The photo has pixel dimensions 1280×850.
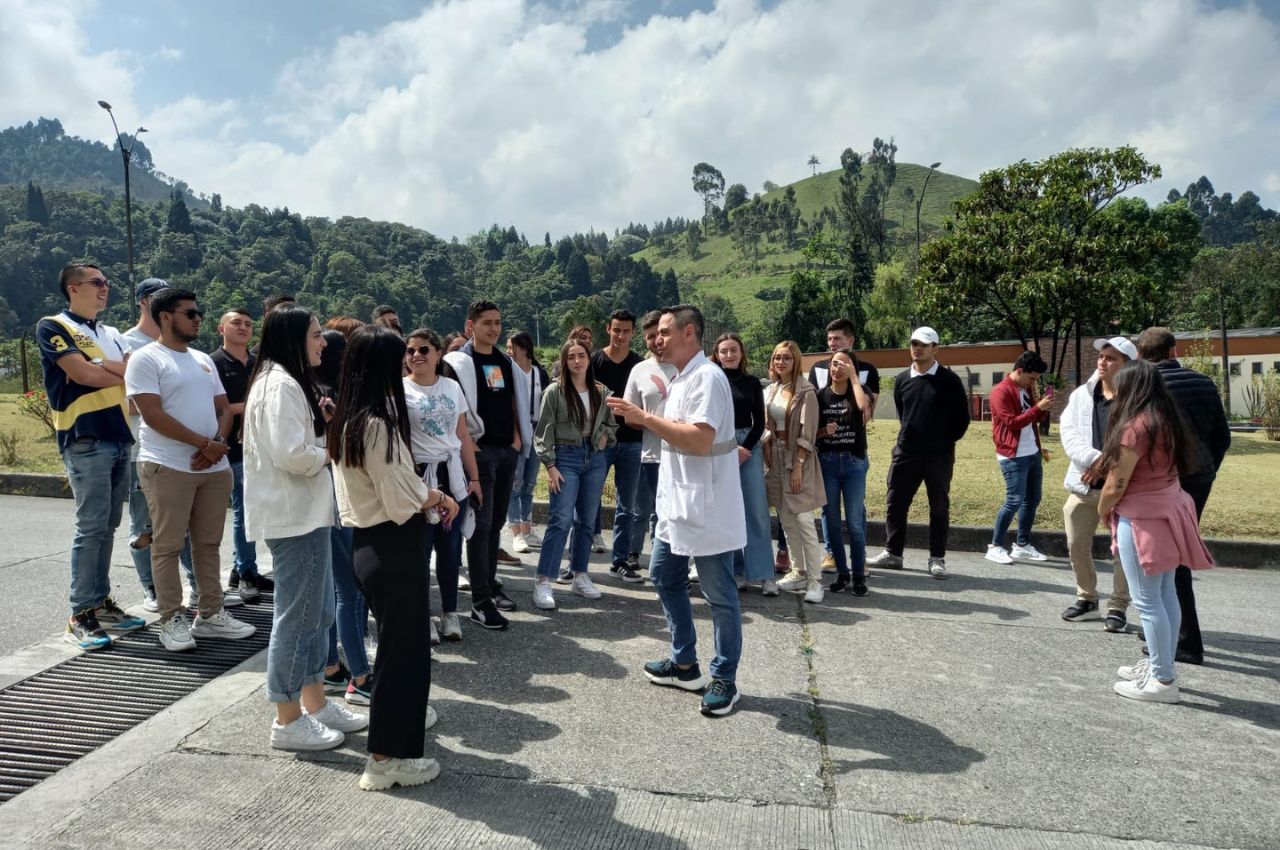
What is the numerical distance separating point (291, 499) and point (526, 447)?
8.74 ft

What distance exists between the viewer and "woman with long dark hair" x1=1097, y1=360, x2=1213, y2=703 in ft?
13.5

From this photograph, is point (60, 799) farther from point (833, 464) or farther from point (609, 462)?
point (833, 464)

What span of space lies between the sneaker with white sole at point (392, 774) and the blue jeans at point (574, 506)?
8.23 feet

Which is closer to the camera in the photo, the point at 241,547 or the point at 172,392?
the point at 172,392

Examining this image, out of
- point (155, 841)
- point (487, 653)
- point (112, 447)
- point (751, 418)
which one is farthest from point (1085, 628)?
point (112, 447)

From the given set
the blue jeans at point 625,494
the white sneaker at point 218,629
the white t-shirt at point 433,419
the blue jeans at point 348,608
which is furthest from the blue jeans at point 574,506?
the white sneaker at point 218,629

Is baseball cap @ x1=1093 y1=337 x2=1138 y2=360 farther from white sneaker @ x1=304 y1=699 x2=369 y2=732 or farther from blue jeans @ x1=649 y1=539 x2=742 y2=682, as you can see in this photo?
white sneaker @ x1=304 y1=699 x2=369 y2=732

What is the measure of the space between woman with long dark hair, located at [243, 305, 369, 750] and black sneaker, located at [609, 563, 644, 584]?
3116mm

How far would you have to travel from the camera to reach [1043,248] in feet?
65.9

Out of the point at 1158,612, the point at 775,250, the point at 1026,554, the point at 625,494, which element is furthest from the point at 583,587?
the point at 775,250

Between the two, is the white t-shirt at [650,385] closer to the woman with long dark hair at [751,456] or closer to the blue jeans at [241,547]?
the woman with long dark hair at [751,456]

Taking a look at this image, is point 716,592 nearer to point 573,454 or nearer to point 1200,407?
point 573,454

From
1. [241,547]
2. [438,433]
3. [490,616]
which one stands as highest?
[438,433]

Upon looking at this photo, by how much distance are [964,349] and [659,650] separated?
41.0m
